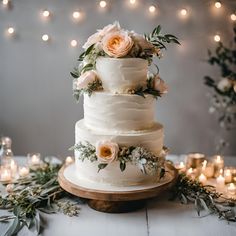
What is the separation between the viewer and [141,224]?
180 cm

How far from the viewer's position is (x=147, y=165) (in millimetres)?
1840

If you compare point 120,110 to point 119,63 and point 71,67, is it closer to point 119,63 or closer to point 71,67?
point 119,63

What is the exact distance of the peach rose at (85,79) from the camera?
74.9 inches

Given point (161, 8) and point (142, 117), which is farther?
point (161, 8)

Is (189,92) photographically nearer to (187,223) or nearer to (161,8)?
(161,8)

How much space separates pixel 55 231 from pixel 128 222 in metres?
0.30

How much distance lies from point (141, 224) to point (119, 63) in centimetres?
68

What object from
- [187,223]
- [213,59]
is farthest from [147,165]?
[213,59]

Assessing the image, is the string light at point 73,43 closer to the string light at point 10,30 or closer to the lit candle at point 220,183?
the string light at point 10,30

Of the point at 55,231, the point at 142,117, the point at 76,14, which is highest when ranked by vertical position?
the point at 76,14

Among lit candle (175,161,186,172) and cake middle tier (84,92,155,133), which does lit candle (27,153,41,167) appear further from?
lit candle (175,161,186,172)

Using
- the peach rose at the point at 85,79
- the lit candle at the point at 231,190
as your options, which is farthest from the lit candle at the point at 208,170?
the peach rose at the point at 85,79

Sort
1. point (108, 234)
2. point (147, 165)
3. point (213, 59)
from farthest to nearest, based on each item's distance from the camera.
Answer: point (213, 59) → point (147, 165) → point (108, 234)

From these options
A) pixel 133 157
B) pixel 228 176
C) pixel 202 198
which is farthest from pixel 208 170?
pixel 133 157
